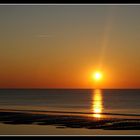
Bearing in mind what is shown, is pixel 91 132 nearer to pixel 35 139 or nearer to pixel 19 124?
pixel 19 124

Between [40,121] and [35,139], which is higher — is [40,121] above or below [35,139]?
above

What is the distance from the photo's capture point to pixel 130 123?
28219 millimetres

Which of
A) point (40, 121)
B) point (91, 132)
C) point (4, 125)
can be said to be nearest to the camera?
point (91, 132)

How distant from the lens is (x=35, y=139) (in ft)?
33.2

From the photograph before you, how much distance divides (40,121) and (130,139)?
20150 mm
